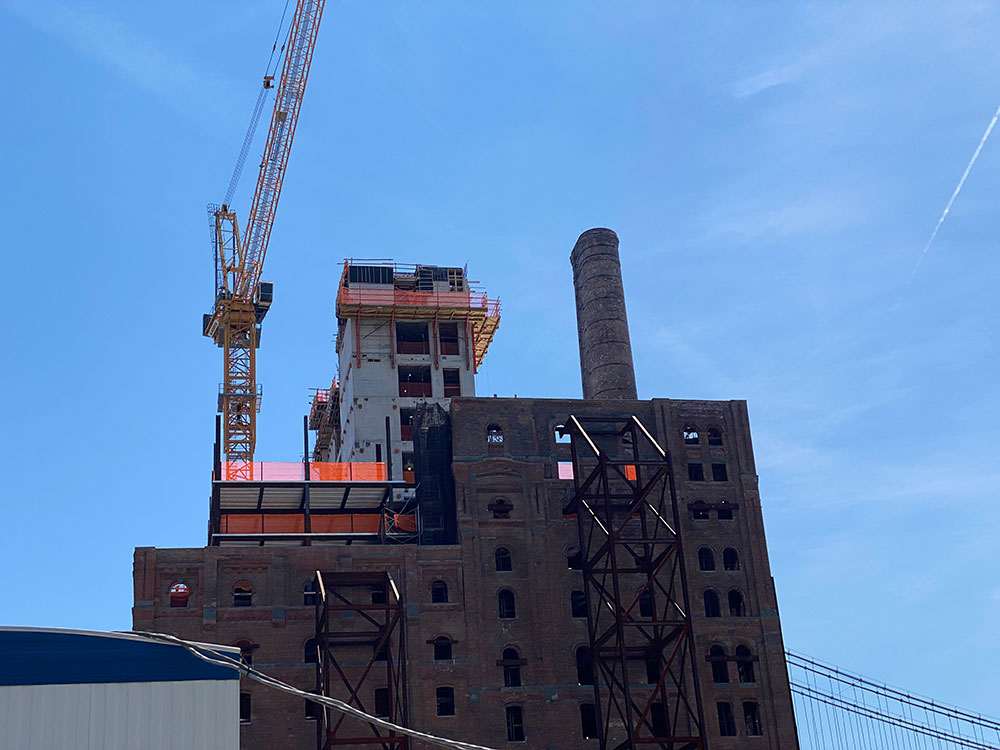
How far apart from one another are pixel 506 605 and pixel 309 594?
968cm

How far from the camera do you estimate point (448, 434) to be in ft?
225

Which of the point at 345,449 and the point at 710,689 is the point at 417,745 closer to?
the point at 710,689

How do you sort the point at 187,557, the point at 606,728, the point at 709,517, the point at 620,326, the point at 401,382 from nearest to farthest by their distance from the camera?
the point at 606,728 → the point at 187,557 → the point at 709,517 → the point at 620,326 → the point at 401,382

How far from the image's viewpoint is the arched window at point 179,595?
201 feet

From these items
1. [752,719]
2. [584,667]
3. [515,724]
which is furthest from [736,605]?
[515,724]

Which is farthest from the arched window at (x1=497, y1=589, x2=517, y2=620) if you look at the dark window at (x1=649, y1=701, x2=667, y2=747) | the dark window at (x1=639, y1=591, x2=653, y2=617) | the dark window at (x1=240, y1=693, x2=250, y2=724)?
the dark window at (x1=240, y1=693, x2=250, y2=724)

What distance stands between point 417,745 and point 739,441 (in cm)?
2414

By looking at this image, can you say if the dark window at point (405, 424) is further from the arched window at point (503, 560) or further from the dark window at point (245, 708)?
the dark window at point (245, 708)

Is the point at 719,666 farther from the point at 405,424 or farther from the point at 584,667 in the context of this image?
the point at 405,424

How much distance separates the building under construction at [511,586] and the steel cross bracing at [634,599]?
17cm

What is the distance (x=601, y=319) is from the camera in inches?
3319

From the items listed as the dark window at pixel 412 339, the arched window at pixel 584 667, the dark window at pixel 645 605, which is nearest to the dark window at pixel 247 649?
the arched window at pixel 584 667

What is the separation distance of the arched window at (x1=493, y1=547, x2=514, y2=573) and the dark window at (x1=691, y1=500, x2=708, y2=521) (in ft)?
33.5

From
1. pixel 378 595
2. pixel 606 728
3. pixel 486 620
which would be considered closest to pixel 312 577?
pixel 378 595
